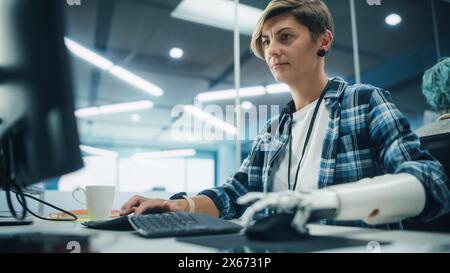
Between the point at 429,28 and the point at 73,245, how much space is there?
4.05m

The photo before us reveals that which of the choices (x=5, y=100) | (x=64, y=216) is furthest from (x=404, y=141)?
(x=64, y=216)

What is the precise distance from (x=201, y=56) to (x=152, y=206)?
13.2ft

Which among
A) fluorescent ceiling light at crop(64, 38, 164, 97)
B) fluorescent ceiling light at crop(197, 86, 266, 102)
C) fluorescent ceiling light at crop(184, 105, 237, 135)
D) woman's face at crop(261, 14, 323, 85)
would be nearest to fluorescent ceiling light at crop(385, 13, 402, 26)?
fluorescent ceiling light at crop(197, 86, 266, 102)

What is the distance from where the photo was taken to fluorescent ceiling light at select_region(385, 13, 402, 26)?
3490mm

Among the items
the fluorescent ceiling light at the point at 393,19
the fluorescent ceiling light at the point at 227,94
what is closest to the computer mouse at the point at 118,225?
the fluorescent ceiling light at the point at 393,19

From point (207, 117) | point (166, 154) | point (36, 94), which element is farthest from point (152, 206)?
point (166, 154)

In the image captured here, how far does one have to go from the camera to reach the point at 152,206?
0.90m

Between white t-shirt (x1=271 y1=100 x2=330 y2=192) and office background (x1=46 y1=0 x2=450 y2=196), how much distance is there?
433 millimetres

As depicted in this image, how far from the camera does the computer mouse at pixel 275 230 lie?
498 millimetres

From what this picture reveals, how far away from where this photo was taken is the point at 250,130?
753 cm

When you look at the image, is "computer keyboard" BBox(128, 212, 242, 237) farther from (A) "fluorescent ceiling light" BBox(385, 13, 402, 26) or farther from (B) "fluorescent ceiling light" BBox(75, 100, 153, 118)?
(B) "fluorescent ceiling light" BBox(75, 100, 153, 118)

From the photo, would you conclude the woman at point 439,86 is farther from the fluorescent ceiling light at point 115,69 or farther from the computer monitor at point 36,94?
the fluorescent ceiling light at point 115,69

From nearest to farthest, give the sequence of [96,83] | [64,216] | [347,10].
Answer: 1. [64,216]
2. [347,10]
3. [96,83]
